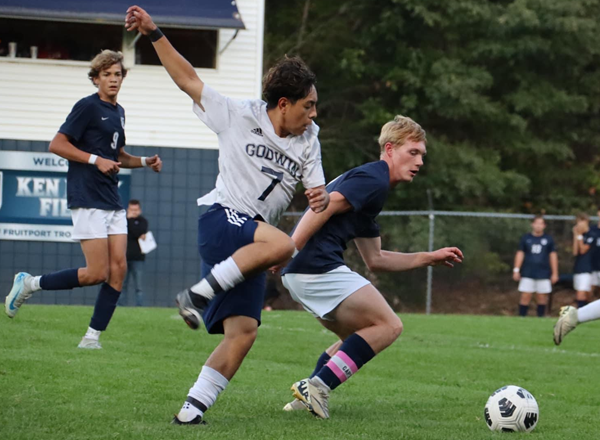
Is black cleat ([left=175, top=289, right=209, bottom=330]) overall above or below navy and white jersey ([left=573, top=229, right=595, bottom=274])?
above

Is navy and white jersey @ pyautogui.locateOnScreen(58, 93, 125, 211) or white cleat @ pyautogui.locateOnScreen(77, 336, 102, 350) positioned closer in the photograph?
navy and white jersey @ pyautogui.locateOnScreen(58, 93, 125, 211)

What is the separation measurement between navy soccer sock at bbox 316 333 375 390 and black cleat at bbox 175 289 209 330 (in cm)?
109

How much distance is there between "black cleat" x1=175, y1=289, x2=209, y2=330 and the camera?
5.04 metres

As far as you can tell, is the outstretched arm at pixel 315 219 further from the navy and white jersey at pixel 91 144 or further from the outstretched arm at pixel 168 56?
the navy and white jersey at pixel 91 144


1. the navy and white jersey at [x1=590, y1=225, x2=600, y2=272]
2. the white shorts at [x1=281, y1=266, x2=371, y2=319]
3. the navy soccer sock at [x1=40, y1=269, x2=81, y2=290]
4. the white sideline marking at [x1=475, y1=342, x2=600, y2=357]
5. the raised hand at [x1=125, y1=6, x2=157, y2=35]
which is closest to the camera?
the raised hand at [x1=125, y1=6, x2=157, y2=35]

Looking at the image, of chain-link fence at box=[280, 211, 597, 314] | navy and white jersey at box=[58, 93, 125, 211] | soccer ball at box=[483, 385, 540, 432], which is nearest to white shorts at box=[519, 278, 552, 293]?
chain-link fence at box=[280, 211, 597, 314]

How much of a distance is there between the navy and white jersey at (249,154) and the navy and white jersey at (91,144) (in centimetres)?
287

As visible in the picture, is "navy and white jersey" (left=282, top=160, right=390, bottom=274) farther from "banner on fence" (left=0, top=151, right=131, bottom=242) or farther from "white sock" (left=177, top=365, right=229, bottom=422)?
"banner on fence" (left=0, top=151, right=131, bottom=242)

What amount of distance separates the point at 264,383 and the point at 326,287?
6.19 feet

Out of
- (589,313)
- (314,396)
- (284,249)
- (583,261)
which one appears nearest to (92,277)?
(314,396)

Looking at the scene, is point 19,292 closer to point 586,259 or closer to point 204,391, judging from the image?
point 204,391

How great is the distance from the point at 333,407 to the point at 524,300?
13930 millimetres

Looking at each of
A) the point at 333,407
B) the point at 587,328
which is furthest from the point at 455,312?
the point at 333,407

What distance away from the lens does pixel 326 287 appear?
19.4ft
